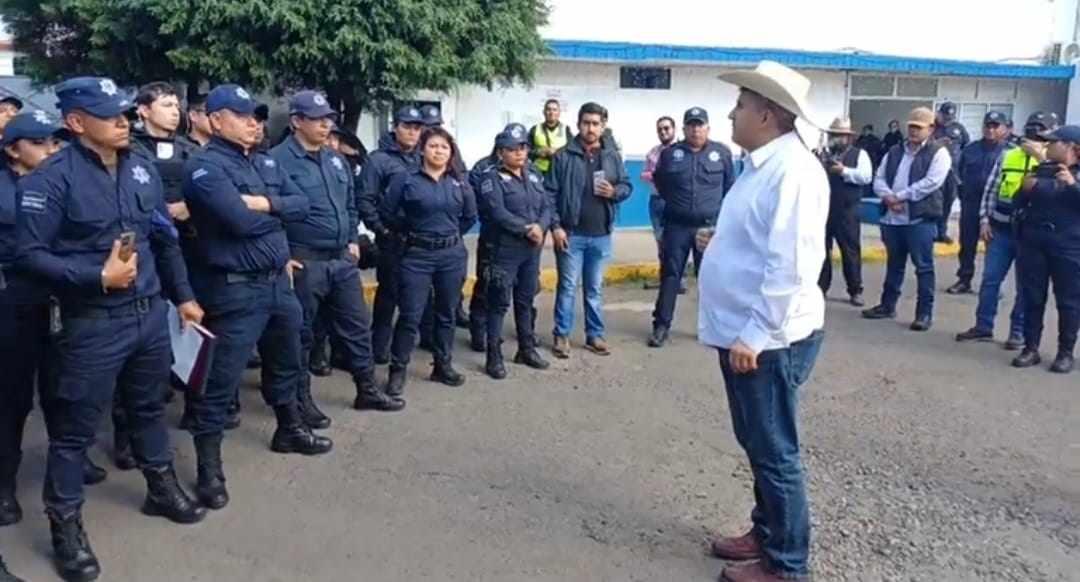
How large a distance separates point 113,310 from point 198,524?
1.12 m

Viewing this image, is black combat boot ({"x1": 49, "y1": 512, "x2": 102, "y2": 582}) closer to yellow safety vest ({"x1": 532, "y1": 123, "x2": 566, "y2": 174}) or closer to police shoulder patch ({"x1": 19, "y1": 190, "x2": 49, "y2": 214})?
police shoulder patch ({"x1": 19, "y1": 190, "x2": 49, "y2": 214})

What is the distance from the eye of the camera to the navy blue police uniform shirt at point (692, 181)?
7.42 meters

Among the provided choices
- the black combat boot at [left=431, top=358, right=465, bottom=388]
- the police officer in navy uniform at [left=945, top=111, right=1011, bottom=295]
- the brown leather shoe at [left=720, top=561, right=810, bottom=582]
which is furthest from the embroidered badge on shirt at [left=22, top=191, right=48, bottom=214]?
the police officer in navy uniform at [left=945, top=111, right=1011, bottom=295]

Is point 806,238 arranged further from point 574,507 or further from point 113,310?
point 113,310

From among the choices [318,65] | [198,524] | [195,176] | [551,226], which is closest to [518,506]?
[198,524]

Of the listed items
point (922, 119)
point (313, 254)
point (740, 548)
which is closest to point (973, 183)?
point (922, 119)

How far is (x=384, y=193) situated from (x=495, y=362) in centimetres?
140

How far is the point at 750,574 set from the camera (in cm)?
379

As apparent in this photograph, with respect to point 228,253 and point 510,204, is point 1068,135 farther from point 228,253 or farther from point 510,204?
point 228,253

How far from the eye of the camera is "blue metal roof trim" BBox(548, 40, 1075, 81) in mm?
12656

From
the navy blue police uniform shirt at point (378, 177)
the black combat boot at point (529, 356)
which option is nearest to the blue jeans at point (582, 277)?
the black combat boot at point (529, 356)

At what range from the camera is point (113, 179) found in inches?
149

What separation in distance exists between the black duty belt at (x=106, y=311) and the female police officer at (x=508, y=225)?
2998mm

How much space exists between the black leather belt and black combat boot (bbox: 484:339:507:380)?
7.66 feet
